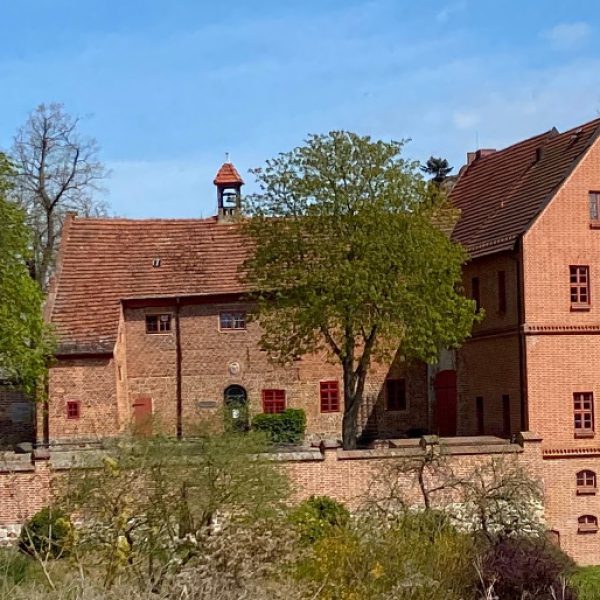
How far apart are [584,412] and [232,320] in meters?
12.4

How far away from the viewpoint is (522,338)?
35938 millimetres

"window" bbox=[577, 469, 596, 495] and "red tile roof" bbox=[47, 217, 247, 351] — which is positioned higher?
"red tile roof" bbox=[47, 217, 247, 351]

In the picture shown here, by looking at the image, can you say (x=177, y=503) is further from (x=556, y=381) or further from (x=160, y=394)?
(x=160, y=394)

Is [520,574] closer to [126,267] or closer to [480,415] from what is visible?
[480,415]

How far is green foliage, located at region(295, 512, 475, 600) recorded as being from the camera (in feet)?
60.3

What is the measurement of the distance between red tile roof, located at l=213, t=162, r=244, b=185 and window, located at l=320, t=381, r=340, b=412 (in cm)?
930

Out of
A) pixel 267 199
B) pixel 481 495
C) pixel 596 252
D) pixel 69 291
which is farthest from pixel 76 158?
pixel 481 495

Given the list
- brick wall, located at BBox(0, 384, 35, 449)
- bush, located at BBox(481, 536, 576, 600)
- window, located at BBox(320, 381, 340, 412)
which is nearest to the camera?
bush, located at BBox(481, 536, 576, 600)

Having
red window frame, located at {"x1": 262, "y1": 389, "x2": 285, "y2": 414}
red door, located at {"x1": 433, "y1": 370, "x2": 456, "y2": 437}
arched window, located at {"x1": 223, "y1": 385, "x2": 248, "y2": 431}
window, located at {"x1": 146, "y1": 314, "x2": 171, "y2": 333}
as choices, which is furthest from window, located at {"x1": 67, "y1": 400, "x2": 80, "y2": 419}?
red door, located at {"x1": 433, "y1": 370, "x2": 456, "y2": 437}

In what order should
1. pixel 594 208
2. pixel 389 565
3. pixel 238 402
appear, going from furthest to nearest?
pixel 238 402 → pixel 594 208 → pixel 389 565

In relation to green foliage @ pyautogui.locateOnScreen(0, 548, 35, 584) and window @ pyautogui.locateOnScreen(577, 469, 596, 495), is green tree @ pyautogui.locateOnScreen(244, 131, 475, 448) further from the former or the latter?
green foliage @ pyautogui.locateOnScreen(0, 548, 35, 584)

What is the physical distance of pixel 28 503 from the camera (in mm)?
29984

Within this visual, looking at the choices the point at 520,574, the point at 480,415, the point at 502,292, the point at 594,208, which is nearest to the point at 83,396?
the point at 480,415

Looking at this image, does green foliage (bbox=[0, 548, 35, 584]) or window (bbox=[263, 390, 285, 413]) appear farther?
window (bbox=[263, 390, 285, 413])
